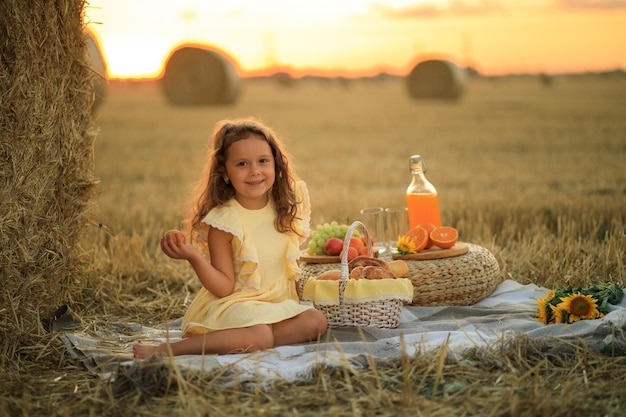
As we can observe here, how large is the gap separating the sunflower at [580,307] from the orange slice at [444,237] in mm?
878

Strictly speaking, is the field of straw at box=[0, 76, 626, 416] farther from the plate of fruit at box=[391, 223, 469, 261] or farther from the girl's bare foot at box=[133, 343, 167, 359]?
the plate of fruit at box=[391, 223, 469, 261]

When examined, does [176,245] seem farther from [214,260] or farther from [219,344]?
[219,344]

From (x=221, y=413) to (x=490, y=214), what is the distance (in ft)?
14.1

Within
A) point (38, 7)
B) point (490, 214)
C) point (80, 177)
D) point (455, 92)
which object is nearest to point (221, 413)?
point (80, 177)

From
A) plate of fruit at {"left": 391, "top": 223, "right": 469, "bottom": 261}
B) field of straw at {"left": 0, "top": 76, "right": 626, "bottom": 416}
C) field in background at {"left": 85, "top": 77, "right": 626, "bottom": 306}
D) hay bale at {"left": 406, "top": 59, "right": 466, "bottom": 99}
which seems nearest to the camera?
field of straw at {"left": 0, "top": 76, "right": 626, "bottom": 416}

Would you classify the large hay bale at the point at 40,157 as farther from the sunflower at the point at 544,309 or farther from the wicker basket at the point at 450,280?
the sunflower at the point at 544,309

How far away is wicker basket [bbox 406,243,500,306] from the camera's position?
4352mm

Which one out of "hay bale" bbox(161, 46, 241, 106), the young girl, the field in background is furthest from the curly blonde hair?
"hay bale" bbox(161, 46, 241, 106)

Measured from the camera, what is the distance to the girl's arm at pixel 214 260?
3398 millimetres

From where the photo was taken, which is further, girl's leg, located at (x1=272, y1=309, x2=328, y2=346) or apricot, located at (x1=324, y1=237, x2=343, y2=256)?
apricot, located at (x1=324, y1=237, x2=343, y2=256)

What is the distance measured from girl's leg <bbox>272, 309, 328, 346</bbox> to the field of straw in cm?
52

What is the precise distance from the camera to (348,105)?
2419cm

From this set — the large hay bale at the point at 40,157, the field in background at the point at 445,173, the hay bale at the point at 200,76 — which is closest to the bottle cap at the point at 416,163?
the field in background at the point at 445,173

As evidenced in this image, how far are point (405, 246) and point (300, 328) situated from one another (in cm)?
108
